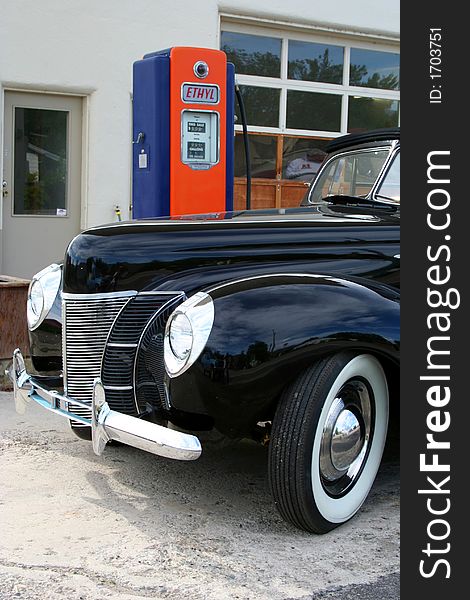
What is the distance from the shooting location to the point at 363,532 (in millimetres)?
3346

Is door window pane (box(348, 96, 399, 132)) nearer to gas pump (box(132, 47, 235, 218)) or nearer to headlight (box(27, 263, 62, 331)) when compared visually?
gas pump (box(132, 47, 235, 218))

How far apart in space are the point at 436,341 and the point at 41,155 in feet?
19.9

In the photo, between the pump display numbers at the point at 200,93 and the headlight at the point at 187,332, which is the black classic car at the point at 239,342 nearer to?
the headlight at the point at 187,332

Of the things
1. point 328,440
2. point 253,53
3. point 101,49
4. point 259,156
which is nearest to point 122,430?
point 328,440

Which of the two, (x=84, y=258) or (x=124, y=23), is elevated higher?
(x=124, y=23)

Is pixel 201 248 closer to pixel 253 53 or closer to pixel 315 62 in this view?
pixel 253 53

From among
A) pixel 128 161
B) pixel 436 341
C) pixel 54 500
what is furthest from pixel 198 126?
pixel 436 341

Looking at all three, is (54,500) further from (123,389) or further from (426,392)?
(426,392)

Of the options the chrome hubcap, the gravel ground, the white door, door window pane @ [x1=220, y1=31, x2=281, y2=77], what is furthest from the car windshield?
door window pane @ [x1=220, y1=31, x2=281, y2=77]

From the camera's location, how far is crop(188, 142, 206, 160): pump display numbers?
6574mm

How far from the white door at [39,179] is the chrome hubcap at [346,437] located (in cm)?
525

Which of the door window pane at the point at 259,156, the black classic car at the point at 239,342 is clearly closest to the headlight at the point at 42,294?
the black classic car at the point at 239,342

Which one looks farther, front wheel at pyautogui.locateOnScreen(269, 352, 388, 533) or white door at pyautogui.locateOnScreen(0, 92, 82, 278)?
white door at pyautogui.locateOnScreen(0, 92, 82, 278)

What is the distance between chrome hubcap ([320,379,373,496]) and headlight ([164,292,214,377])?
1.79ft
